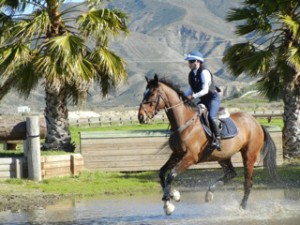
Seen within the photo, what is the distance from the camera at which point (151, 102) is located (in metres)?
12.8

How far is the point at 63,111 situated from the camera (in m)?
21.4

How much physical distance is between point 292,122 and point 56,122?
7.65 metres

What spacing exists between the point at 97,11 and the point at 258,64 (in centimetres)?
521

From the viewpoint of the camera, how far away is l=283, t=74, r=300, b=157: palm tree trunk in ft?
76.2

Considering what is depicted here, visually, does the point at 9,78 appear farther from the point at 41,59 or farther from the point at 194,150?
the point at 194,150

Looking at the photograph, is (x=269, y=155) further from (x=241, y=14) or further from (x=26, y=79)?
Answer: (x=241, y=14)

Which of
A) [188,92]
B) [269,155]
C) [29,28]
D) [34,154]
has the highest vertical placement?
[29,28]

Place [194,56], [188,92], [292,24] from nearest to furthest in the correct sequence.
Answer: [194,56] < [188,92] < [292,24]

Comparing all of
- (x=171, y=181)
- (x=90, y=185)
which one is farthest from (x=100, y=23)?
(x=171, y=181)

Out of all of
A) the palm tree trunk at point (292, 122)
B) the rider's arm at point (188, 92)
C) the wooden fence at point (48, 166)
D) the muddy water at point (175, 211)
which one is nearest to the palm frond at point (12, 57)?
the wooden fence at point (48, 166)

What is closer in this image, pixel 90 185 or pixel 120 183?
pixel 90 185

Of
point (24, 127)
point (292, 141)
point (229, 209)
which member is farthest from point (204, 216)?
point (292, 141)

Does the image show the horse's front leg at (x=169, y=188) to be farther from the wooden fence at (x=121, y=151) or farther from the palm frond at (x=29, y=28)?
the palm frond at (x=29, y=28)

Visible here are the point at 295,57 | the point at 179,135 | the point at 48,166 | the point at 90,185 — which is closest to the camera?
the point at 179,135
